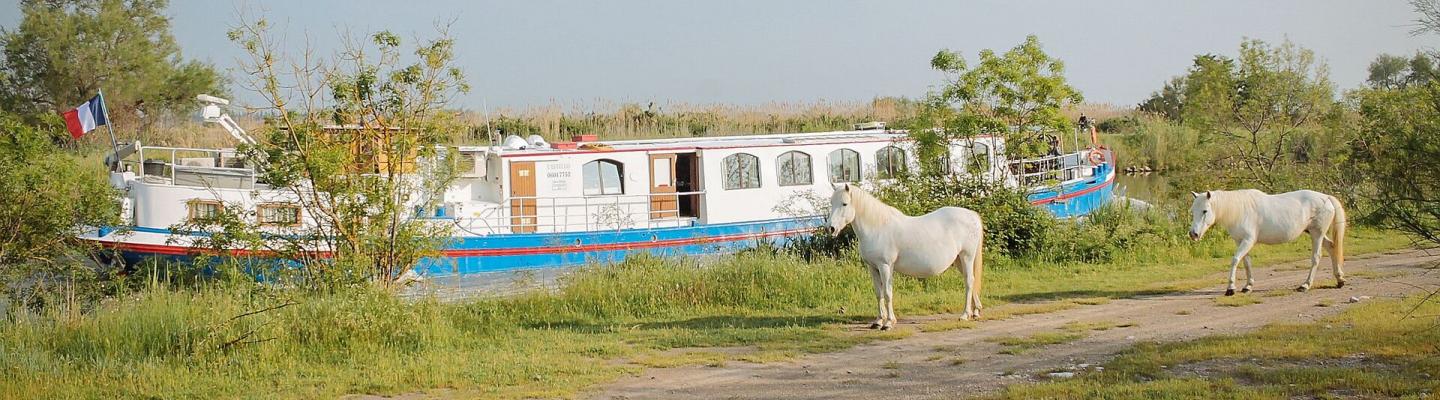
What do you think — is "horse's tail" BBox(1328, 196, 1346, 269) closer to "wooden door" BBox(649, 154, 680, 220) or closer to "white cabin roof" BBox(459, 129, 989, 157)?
"white cabin roof" BBox(459, 129, 989, 157)

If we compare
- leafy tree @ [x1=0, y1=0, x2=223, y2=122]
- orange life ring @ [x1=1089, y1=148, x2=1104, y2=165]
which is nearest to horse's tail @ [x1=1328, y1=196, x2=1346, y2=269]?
orange life ring @ [x1=1089, y1=148, x2=1104, y2=165]

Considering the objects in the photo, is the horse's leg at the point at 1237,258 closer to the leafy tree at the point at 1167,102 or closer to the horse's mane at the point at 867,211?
the horse's mane at the point at 867,211

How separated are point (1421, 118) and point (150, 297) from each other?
31.7 feet

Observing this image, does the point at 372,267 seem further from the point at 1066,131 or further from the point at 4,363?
the point at 1066,131

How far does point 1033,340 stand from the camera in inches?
350

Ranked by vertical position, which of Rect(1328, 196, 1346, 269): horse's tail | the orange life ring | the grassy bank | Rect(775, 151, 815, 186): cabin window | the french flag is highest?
the french flag

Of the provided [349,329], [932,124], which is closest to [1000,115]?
[932,124]

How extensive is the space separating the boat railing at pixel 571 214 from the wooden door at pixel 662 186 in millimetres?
39

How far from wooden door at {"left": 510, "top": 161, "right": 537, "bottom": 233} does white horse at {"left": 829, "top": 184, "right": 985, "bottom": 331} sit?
33.3ft

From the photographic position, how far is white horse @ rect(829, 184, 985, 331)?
31.9 feet

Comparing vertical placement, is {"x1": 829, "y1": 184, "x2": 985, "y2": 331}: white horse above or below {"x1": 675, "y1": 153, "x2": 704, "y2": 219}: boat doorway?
below

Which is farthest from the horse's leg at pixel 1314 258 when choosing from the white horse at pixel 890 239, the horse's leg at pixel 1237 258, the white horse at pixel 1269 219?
the white horse at pixel 890 239

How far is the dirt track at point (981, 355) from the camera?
743 centimetres

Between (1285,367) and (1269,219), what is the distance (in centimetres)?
452
